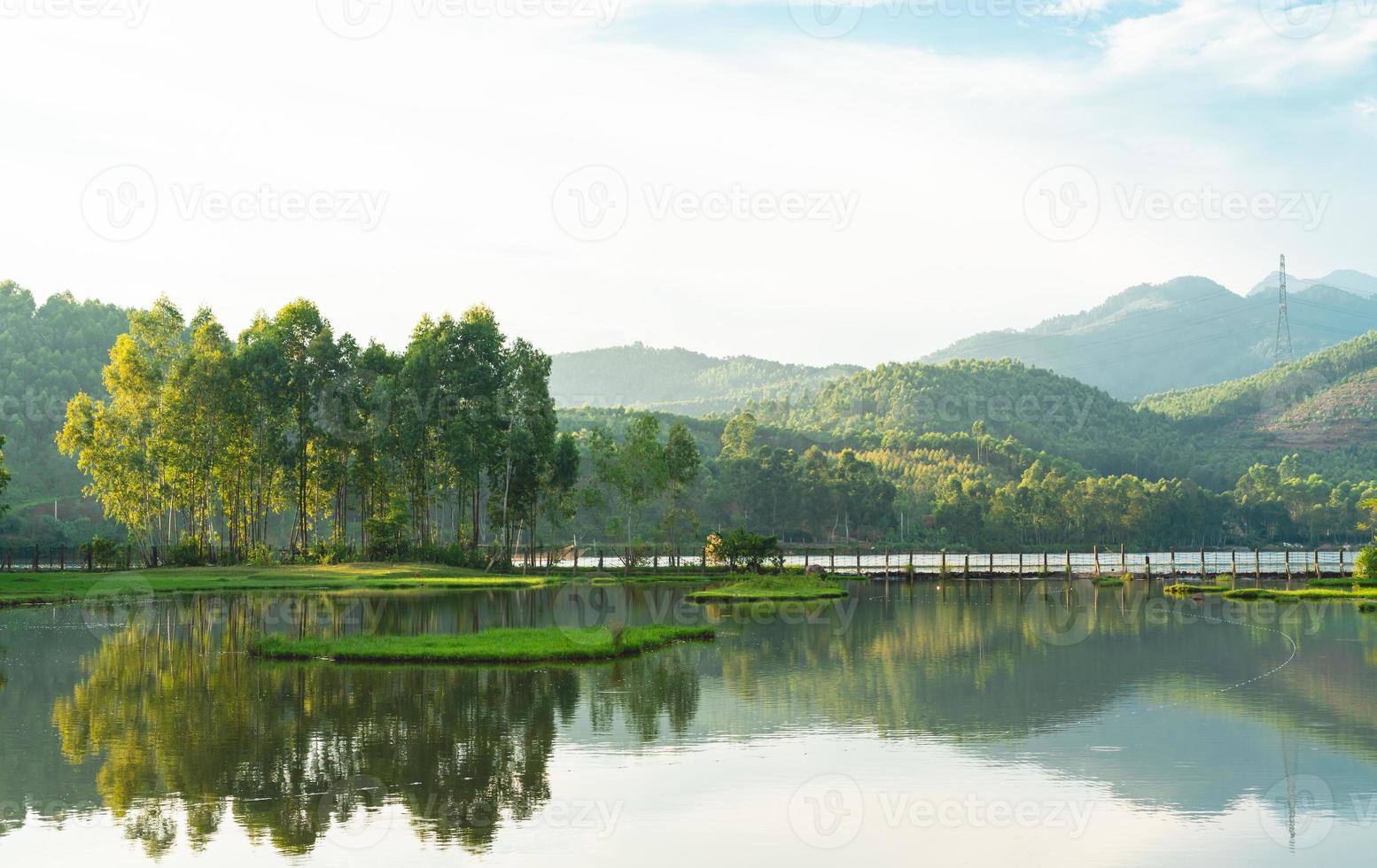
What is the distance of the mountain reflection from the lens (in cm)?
1912

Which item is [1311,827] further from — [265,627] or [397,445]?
[397,445]

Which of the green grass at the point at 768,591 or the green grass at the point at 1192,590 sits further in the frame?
the green grass at the point at 1192,590

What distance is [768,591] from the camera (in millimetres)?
73750

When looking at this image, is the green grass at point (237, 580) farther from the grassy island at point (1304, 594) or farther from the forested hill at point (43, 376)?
the forested hill at point (43, 376)

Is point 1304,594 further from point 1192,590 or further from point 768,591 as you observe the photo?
point 768,591

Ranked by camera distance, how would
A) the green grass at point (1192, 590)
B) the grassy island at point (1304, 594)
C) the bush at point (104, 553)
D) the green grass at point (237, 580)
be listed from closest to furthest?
the green grass at point (237, 580)
the grassy island at point (1304, 594)
the green grass at point (1192, 590)
the bush at point (104, 553)

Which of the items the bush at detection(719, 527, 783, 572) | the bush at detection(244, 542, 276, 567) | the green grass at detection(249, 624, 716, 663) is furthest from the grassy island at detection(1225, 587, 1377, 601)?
the bush at detection(244, 542, 276, 567)

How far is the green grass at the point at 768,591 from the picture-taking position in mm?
71938

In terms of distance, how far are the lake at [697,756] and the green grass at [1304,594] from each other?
97.8 feet

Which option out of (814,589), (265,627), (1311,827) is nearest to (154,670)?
(265,627)

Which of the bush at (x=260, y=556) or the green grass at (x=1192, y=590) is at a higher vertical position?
the bush at (x=260, y=556)

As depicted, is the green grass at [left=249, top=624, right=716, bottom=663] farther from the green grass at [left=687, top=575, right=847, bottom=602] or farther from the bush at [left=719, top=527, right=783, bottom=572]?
the bush at [left=719, top=527, right=783, bottom=572]

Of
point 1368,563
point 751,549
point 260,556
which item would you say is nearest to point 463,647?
point 751,549

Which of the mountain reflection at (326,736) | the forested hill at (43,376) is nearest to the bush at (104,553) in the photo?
the mountain reflection at (326,736)
